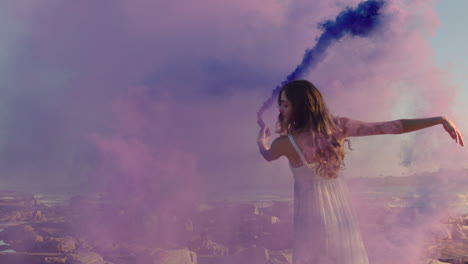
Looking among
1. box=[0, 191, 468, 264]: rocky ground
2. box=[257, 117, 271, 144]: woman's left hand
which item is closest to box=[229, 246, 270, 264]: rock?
box=[0, 191, 468, 264]: rocky ground

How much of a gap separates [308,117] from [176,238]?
6.38 metres

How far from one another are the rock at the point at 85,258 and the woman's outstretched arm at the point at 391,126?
5373 millimetres

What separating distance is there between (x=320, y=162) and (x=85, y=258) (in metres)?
5.32

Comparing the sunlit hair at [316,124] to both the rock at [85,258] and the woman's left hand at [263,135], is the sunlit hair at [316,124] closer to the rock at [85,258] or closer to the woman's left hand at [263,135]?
the woman's left hand at [263,135]

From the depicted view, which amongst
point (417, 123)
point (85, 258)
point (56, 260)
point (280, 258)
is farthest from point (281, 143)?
point (56, 260)

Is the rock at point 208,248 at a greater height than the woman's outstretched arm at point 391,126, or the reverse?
the woman's outstretched arm at point 391,126

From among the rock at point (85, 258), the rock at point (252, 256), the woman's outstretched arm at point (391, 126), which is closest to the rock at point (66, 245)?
the rock at point (85, 258)

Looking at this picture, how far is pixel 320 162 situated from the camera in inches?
73.1

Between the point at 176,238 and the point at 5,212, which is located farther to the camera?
the point at 5,212

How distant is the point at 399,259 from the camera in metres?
5.50

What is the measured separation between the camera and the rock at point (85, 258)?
5.84 m

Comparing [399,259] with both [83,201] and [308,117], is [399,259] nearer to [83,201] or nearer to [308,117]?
[308,117]

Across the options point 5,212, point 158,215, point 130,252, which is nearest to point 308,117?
point 130,252

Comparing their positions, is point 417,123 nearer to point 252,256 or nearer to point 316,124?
point 316,124
